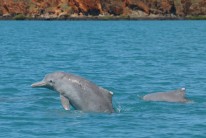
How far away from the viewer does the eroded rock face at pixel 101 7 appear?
7283 inches

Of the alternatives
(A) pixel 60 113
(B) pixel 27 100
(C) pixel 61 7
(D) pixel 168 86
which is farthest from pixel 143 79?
(C) pixel 61 7

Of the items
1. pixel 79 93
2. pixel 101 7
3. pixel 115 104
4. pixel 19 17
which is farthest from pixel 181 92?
pixel 19 17

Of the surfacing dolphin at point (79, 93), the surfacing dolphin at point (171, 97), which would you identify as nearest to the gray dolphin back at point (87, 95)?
the surfacing dolphin at point (79, 93)

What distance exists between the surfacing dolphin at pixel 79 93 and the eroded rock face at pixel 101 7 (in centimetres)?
16148

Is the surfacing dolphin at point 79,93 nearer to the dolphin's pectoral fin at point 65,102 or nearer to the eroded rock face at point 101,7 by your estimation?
the dolphin's pectoral fin at point 65,102

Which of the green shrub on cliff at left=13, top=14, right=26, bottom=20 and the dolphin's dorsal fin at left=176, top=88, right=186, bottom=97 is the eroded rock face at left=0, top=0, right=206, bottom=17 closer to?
the green shrub on cliff at left=13, top=14, right=26, bottom=20

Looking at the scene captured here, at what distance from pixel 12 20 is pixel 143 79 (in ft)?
524

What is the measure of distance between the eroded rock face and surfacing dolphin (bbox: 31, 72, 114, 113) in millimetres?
161476

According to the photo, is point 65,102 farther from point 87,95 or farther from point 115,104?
point 115,104

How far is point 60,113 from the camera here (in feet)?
74.5

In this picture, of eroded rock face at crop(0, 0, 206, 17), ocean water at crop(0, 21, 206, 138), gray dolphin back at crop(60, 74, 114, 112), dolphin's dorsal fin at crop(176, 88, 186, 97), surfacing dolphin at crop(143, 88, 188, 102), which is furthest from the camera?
eroded rock face at crop(0, 0, 206, 17)

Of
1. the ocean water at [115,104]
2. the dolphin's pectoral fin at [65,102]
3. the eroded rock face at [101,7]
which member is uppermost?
the dolphin's pectoral fin at [65,102]

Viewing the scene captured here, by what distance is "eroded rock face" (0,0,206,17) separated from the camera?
185000 millimetres

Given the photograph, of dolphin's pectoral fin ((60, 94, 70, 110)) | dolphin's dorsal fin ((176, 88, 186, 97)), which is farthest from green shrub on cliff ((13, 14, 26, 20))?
dolphin's pectoral fin ((60, 94, 70, 110))
